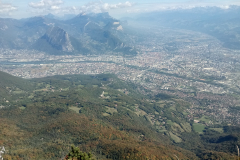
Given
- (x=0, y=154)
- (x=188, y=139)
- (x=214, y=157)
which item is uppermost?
(x=0, y=154)

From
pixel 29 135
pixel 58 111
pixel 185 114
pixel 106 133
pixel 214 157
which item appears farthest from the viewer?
pixel 185 114

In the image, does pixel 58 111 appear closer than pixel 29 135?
No

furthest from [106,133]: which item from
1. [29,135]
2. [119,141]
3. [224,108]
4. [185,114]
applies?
[224,108]

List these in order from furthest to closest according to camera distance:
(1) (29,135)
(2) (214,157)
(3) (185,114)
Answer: (3) (185,114), (1) (29,135), (2) (214,157)

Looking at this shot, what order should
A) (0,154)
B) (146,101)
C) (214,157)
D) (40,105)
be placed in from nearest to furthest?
(0,154)
(214,157)
(40,105)
(146,101)

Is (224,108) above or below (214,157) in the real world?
below

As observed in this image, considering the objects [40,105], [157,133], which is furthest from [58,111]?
→ [157,133]

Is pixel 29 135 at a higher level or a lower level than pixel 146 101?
higher

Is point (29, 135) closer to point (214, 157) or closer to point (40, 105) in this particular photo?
point (40, 105)

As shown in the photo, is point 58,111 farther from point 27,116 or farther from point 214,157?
point 214,157
